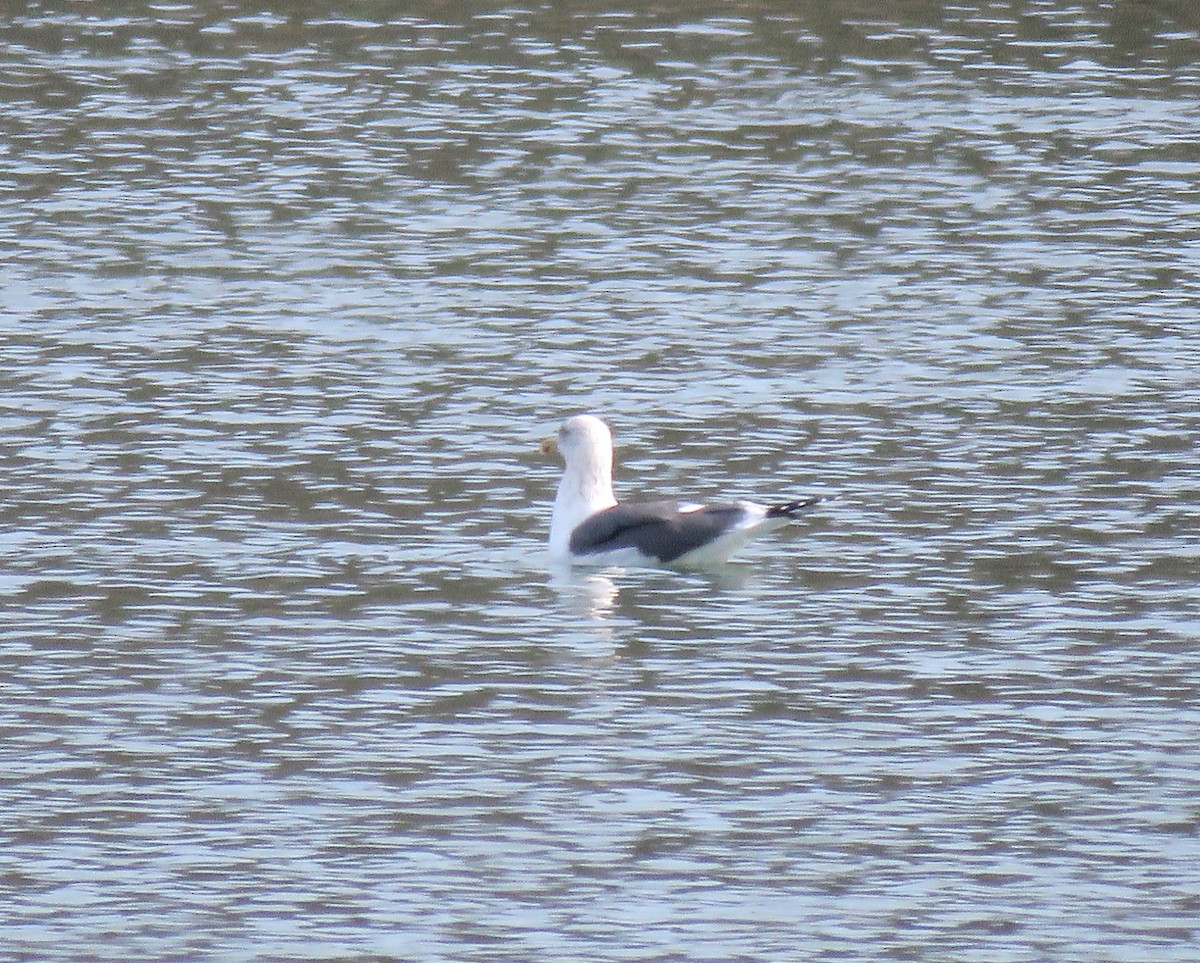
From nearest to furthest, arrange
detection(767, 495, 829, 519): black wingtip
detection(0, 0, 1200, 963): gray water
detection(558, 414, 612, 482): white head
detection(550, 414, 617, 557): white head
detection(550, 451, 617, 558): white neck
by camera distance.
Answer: detection(0, 0, 1200, 963): gray water → detection(767, 495, 829, 519): black wingtip → detection(550, 451, 617, 558): white neck → detection(550, 414, 617, 557): white head → detection(558, 414, 612, 482): white head

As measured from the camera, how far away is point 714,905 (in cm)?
1156

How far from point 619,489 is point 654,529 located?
2089 mm

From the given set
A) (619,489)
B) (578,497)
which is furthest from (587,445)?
(619,489)

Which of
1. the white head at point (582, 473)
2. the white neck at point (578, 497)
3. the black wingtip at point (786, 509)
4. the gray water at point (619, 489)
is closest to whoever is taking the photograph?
the gray water at point (619, 489)

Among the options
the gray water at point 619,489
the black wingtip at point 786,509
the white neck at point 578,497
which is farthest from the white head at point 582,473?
the black wingtip at point 786,509

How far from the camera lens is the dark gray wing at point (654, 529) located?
1734 cm

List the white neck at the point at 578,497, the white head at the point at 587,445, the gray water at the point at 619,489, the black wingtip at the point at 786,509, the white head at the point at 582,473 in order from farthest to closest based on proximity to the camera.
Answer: the white head at the point at 587,445, the white head at the point at 582,473, the white neck at the point at 578,497, the black wingtip at the point at 786,509, the gray water at the point at 619,489

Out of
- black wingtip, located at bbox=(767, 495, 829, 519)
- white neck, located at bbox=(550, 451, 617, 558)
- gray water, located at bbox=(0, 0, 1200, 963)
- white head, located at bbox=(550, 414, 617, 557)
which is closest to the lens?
gray water, located at bbox=(0, 0, 1200, 963)

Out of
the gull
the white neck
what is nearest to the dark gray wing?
the gull

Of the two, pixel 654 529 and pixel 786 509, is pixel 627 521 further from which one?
pixel 786 509

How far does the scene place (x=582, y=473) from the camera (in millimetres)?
18031

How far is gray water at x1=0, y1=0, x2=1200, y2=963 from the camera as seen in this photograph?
12.0 metres

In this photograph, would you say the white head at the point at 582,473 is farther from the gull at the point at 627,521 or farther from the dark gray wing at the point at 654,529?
the dark gray wing at the point at 654,529

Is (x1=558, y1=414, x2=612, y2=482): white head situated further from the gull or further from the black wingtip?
the black wingtip
